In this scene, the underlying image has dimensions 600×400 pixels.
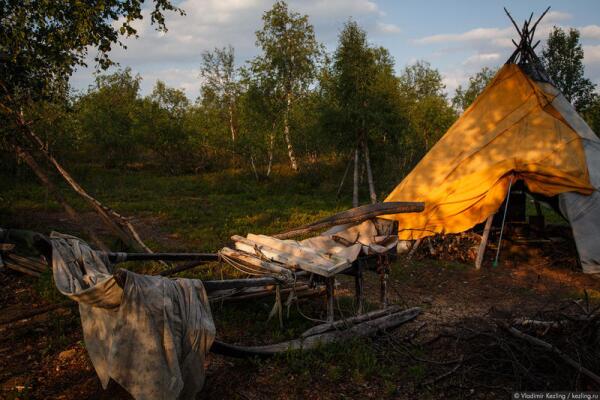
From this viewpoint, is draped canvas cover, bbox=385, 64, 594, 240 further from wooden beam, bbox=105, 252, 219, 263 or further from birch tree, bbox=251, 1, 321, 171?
birch tree, bbox=251, 1, 321, 171

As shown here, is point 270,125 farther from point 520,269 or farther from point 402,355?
point 402,355

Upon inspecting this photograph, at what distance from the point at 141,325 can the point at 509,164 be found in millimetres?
9665

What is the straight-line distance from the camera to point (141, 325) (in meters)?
4.05

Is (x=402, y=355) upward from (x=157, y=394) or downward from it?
downward

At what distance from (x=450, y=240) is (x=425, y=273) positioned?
1.79 m

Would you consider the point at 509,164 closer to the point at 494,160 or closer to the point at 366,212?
the point at 494,160

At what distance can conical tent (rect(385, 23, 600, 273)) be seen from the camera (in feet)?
35.0

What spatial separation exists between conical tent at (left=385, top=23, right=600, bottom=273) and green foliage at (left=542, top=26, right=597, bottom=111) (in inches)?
978

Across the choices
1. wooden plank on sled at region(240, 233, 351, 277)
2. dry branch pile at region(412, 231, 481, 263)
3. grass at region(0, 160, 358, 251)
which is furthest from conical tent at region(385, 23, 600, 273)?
wooden plank on sled at region(240, 233, 351, 277)

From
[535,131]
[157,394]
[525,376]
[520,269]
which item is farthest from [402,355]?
[535,131]

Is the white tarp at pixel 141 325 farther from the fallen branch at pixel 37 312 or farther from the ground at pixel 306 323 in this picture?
the fallen branch at pixel 37 312

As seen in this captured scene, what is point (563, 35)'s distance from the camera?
110 feet

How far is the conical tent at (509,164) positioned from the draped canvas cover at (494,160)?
0.02 m

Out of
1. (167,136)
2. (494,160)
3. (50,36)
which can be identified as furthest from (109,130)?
(494,160)
